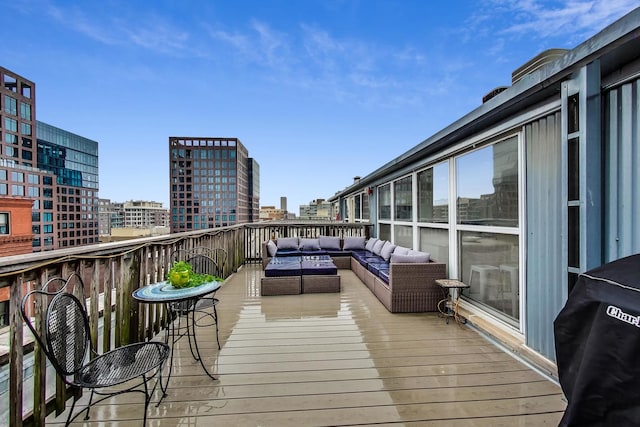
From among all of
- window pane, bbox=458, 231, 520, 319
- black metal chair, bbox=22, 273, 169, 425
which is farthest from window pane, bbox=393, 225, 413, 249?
black metal chair, bbox=22, 273, 169, 425

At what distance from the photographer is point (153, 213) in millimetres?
105125

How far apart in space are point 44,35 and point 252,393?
13.5 metres

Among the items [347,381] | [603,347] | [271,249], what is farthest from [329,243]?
[603,347]

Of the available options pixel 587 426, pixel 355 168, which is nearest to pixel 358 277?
pixel 587 426

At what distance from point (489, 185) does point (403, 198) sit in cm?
262

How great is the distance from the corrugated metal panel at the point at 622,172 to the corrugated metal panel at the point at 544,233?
0.29m

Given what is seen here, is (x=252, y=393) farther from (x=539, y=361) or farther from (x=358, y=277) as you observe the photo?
(x=358, y=277)

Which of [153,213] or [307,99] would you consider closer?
[307,99]

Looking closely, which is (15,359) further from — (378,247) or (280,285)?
(378,247)

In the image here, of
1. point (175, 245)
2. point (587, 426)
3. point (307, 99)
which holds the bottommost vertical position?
point (587, 426)

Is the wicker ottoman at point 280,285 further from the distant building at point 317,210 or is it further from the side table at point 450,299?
the distant building at point 317,210

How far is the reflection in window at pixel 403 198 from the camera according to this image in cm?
543

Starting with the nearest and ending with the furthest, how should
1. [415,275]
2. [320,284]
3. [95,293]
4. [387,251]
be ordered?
[95,293], [415,275], [320,284], [387,251]

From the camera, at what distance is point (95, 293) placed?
6.75 feet
